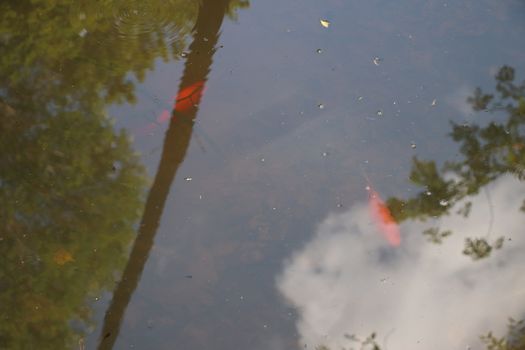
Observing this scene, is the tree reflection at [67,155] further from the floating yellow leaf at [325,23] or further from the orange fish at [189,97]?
the floating yellow leaf at [325,23]

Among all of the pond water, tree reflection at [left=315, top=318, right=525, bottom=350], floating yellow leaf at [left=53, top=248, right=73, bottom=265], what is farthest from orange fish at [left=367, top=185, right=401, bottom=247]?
floating yellow leaf at [left=53, top=248, right=73, bottom=265]

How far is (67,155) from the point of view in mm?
2582

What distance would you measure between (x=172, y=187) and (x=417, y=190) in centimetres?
126

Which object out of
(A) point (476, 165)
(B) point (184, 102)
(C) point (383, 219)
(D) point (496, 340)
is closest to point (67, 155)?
(B) point (184, 102)

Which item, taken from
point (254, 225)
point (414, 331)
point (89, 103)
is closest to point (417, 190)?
point (414, 331)

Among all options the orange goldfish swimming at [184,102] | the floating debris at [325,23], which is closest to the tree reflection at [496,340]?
the orange goldfish swimming at [184,102]

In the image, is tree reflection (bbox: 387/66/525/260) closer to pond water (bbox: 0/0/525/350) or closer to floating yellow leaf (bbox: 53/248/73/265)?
pond water (bbox: 0/0/525/350)

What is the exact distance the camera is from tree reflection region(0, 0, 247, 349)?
227 cm

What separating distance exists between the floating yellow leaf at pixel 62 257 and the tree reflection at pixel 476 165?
5.25 ft

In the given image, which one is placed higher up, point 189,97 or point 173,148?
point 189,97

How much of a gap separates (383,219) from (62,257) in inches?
61.9

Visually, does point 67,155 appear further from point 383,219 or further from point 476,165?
point 476,165

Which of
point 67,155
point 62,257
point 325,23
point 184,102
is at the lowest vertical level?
point 62,257

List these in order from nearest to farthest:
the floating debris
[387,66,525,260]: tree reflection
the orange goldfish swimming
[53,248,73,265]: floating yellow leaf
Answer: [53,248,73,265]: floating yellow leaf → [387,66,525,260]: tree reflection → the orange goldfish swimming → the floating debris
